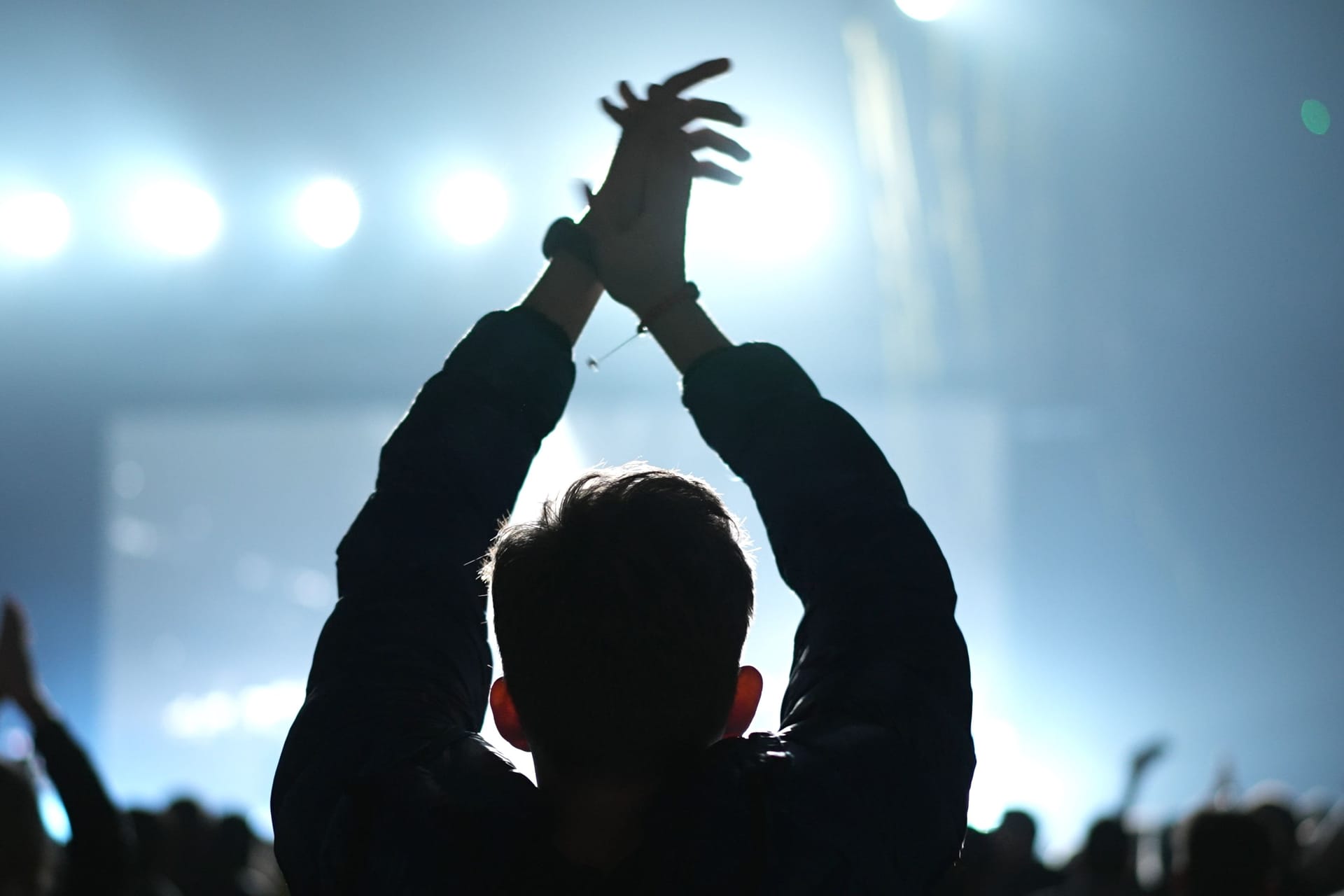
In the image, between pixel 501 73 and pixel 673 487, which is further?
pixel 501 73

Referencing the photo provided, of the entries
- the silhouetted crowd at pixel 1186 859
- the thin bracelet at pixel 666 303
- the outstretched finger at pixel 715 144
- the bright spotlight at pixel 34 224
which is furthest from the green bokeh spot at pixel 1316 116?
the bright spotlight at pixel 34 224

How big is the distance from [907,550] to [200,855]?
424 cm

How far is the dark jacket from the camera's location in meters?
0.60

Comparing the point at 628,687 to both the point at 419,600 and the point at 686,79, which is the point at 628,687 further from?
the point at 686,79

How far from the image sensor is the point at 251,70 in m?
5.56

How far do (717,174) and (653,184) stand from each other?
0.31 feet

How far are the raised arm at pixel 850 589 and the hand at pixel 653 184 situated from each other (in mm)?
13

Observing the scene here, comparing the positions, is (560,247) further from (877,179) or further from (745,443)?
(877,179)

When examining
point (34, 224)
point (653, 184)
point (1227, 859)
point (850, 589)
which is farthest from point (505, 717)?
point (34, 224)

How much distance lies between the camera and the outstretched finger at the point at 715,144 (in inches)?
40.8

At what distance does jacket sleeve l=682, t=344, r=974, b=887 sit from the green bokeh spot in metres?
7.05

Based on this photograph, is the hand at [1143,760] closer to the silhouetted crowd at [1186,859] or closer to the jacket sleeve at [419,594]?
the silhouetted crowd at [1186,859]

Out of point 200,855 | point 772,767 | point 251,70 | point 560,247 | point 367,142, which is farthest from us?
point 367,142

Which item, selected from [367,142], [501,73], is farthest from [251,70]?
[501,73]
